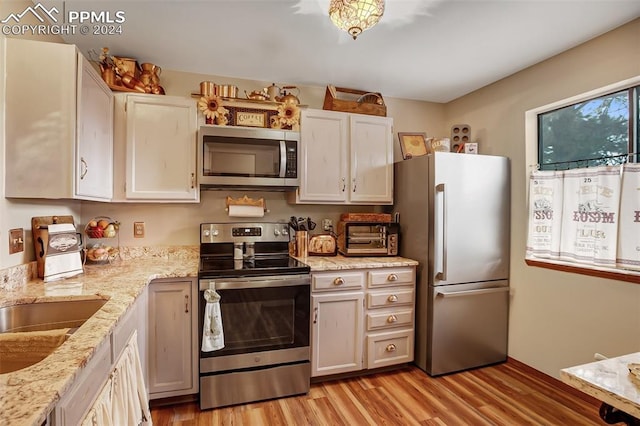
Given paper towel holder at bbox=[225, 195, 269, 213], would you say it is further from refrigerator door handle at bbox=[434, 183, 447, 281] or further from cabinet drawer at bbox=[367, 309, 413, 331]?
refrigerator door handle at bbox=[434, 183, 447, 281]

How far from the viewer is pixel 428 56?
242cm

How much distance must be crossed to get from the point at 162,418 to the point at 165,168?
1.67m

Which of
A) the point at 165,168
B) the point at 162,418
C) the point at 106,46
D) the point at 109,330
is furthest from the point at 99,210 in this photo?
the point at 109,330

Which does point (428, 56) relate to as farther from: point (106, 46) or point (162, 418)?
point (162, 418)

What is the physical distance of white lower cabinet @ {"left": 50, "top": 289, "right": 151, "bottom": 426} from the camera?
0.88 m

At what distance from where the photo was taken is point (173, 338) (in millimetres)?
2055

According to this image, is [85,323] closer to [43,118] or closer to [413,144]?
[43,118]

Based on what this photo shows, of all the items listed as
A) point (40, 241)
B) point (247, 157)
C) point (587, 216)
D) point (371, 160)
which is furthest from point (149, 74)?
point (587, 216)

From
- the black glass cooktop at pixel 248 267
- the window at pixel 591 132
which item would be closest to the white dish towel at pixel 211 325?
the black glass cooktop at pixel 248 267

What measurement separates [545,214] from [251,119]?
7.90 feet

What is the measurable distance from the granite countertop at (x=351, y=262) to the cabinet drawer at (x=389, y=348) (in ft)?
1.82

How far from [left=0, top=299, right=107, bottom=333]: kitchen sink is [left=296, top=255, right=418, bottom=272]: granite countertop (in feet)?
4.37

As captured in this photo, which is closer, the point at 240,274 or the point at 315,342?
the point at 240,274

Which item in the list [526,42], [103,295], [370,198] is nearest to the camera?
[103,295]
